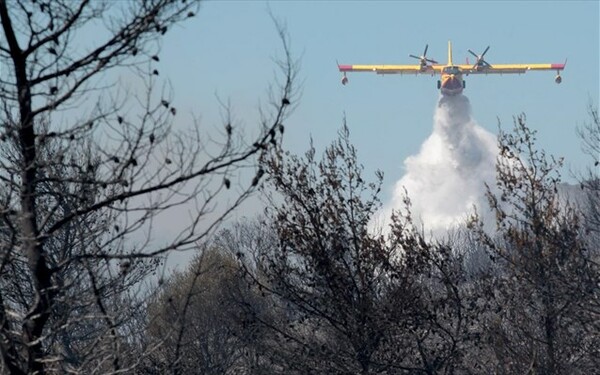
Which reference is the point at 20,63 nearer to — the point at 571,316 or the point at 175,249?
the point at 175,249

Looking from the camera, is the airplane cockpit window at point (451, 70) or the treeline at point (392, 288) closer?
the treeline at point (392, 288)

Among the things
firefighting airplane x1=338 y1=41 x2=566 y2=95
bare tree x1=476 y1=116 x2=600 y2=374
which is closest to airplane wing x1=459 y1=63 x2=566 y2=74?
firefighting airplane x1=338 y1=41 x2=566 y2=95

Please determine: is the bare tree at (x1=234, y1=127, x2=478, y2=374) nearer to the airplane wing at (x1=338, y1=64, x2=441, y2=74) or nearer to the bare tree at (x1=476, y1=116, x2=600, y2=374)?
the bare tree at (x1=476, y1=116, x2=600, y2=374)

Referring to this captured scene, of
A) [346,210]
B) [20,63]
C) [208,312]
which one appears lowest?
[20,63]

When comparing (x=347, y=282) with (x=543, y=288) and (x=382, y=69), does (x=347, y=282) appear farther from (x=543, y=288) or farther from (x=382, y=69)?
(x=382, y=69)

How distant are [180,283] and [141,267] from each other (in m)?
27.5

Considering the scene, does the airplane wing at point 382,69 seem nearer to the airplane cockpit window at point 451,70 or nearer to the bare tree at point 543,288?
the airplane cockpit window at point 451,70

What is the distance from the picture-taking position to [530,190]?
29.8m

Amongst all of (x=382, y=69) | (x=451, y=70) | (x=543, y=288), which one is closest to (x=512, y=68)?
(x=382, y=69)

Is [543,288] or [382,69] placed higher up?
[382,69]

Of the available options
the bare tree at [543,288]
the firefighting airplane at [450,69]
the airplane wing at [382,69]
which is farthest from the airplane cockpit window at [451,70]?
the bare tree at [543,288]

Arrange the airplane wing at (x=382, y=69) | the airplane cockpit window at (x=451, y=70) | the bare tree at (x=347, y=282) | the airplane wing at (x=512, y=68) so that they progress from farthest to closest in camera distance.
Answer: the airplane cockpit window at (x=451, y=70) < the airplane wing at (x=512, y=68) < the airplane wing at (x=382, y=69) < the bare tree at (x=347, y=282)

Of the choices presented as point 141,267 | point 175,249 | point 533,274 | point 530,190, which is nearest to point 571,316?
point 533,274

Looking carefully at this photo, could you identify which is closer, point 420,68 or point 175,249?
point 175,249
